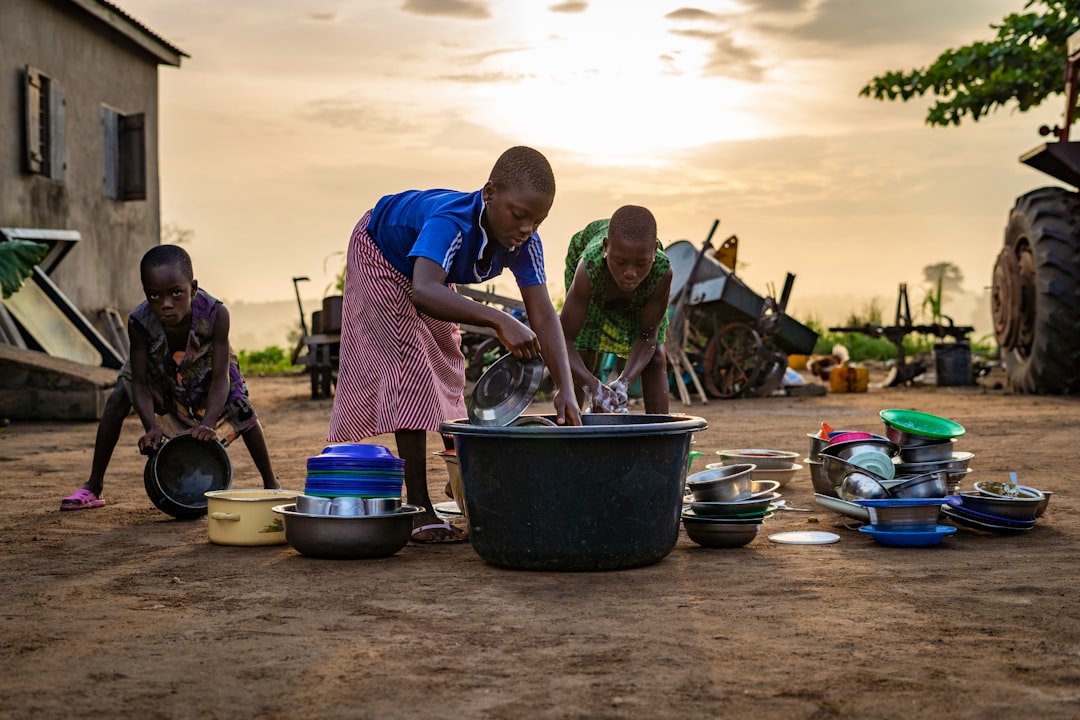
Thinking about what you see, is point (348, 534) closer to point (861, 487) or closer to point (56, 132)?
point (861, 487)

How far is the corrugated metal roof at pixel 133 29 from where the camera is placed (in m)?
13.6

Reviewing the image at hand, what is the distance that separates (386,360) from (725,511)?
1.31m

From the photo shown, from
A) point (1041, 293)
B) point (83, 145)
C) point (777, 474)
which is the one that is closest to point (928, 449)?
point (777, 474)

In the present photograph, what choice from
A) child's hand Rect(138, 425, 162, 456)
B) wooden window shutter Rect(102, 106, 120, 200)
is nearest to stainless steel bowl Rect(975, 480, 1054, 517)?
child's hand Rect(138, 425, 162, 456)

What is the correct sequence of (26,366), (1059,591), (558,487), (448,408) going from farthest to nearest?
(26,366)
(448,408)
(558,487)
(1059,591)

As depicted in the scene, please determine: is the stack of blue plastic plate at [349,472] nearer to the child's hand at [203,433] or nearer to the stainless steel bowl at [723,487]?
the child's hand at [203,433]

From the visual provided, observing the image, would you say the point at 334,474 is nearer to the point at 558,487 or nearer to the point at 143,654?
the point at 558,487

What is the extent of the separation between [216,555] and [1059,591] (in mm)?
2602

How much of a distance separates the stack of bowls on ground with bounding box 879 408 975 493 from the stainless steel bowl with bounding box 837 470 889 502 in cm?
32

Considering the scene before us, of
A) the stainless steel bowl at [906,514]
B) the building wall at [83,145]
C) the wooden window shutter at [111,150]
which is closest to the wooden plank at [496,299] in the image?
the building wall at [83,145]

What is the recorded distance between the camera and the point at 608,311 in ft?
17.0

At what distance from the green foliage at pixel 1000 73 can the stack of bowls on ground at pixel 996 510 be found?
12643 mm

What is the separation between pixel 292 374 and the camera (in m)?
17.3

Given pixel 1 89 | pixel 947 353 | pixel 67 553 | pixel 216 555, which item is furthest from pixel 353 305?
pixel 947 353
